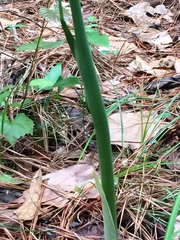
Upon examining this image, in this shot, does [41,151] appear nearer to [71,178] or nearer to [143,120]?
[71,178]

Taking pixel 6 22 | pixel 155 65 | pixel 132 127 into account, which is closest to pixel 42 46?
pixel 132 127

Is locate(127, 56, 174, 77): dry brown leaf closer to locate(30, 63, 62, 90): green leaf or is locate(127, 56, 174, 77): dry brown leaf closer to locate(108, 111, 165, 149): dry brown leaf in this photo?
locate(108, 111, 165, 149): dry brown leaf

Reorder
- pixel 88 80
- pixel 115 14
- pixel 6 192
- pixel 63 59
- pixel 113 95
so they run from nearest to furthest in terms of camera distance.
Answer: pixel 88 80
pixel 6 192
pixel 113 95
pixel 63 59
pixel 115 14

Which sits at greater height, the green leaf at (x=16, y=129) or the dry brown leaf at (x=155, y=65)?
the dry brown leaf at (x=155, y=65)

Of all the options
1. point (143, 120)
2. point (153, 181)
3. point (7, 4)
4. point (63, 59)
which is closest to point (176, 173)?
point (153, 181)

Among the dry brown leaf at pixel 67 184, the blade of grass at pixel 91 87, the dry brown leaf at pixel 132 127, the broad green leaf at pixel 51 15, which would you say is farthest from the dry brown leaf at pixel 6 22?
the blade of grass at pixel 91 87

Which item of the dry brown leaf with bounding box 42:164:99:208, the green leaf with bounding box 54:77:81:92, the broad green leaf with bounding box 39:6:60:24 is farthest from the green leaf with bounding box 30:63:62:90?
the broad green leaf with bounding box 39:6:60:24

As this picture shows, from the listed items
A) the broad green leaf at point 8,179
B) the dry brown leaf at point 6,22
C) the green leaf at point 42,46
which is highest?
the dry brown leaf at point 6,22

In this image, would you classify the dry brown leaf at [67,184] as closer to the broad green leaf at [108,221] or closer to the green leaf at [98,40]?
the broad green leaf at [108,221]
